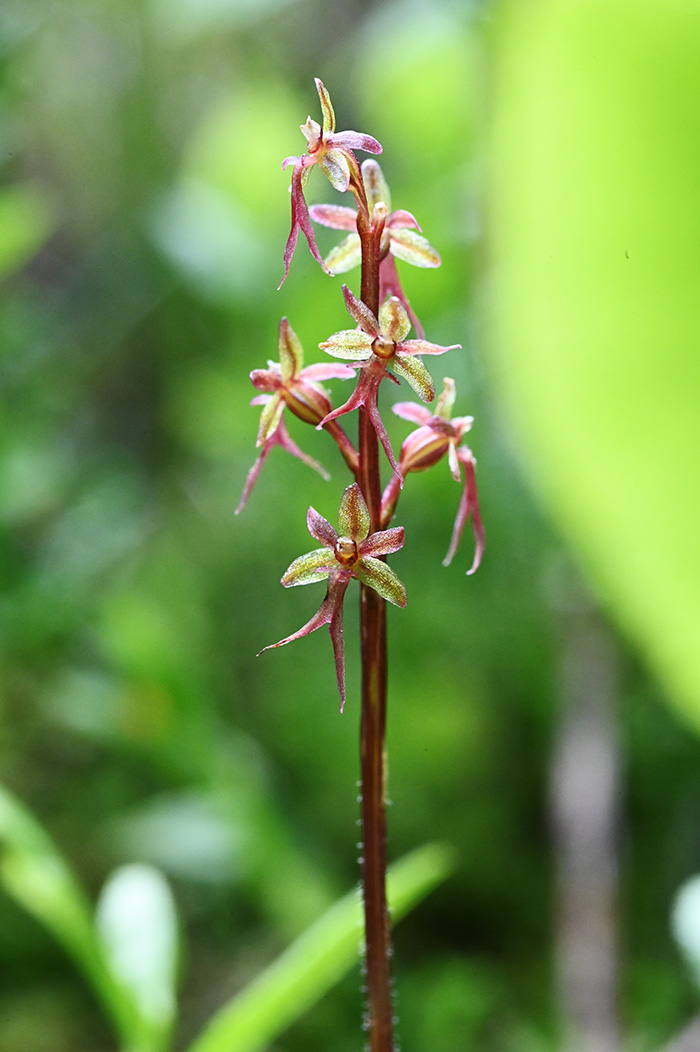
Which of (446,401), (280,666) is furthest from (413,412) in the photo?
(280,666)

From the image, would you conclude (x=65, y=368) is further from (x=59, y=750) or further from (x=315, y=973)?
(x=315, y=973)

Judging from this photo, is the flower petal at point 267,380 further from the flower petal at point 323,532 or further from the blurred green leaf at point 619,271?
the blurred green leaf at point 619,271

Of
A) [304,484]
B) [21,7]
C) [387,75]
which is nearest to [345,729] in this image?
[304,484]

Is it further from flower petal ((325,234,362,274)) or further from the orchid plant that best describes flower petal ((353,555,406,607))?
flower petal ((325,234,362,274))

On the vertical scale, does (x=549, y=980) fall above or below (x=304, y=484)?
below

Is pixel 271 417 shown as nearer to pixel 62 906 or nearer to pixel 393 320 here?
pixel 393 320

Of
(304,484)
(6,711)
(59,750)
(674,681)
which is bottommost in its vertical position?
(59,750)

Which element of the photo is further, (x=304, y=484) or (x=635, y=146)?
(x=304, y=484)
